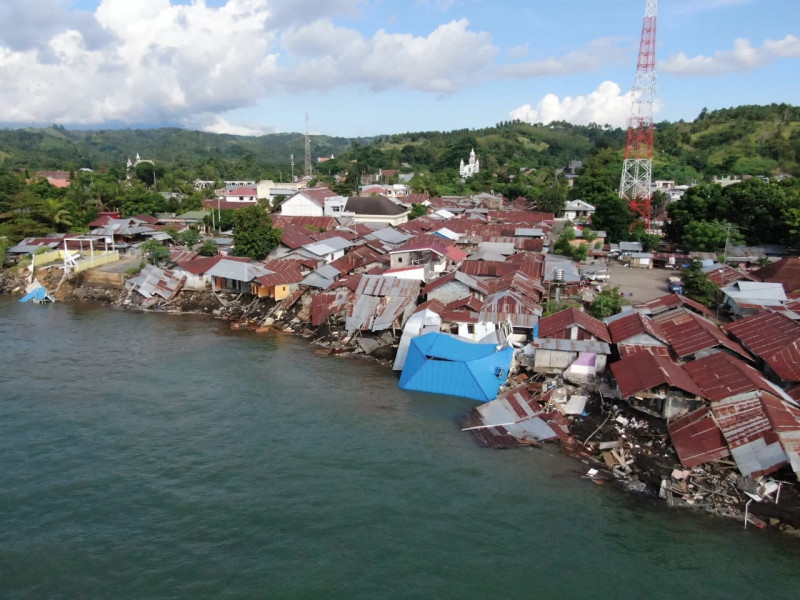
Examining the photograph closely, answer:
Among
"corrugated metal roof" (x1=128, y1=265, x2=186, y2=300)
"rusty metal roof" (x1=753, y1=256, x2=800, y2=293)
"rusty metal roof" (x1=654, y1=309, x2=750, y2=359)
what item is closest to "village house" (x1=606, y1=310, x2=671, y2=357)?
"rusty metal roof" (x1=654, y1=309, x2=750, y2=359)

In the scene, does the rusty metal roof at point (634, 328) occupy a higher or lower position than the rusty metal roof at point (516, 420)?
higher

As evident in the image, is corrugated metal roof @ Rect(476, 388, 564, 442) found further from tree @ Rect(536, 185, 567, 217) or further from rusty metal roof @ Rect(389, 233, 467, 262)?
tree @ Rect(536, 185, 567, 217)

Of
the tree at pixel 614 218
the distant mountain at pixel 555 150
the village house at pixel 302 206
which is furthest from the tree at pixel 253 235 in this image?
the distant mountain at pixel 555 150

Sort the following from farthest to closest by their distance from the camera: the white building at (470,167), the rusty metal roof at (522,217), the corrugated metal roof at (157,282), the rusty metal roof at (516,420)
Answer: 1. the white building at (470,167)
2. the rusty metal roof at (522,217)
3. the corrugated metal roof at (157,282)
4. the rusty metal roof at (516,420)

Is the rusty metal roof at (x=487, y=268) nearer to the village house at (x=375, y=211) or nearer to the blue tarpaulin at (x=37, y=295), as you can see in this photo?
the village house at (x=375, y=211)

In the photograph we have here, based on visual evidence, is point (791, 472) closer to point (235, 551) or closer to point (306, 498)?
point (306, 498)

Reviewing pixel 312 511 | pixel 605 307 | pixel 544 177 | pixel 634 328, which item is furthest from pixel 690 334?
pixel 544 177
